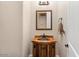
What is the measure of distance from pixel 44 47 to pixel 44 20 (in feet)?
1.26

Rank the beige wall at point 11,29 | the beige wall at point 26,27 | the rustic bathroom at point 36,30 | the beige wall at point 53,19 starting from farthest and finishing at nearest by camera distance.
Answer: the beige wall at point 53,19 < the beige wall at point 26,27 < the rustic bathroom at point 36,30 < the beige wall at point 11,29

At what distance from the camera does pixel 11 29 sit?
1984mm

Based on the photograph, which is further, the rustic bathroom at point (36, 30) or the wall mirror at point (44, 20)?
the wall mirror at point (44, 20)

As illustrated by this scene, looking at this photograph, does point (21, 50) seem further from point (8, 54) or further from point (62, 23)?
point (62, 23)

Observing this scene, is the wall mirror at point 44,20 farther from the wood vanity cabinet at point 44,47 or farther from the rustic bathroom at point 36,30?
the wood vanity cabinet at point 44,47

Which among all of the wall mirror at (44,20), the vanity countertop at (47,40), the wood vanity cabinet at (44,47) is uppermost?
the wall mirror at (44,20)

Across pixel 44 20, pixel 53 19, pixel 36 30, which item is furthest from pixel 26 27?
pixel 53 19

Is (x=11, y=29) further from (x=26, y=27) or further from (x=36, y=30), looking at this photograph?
(x=36, y=30)

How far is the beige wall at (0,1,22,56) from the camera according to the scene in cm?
186

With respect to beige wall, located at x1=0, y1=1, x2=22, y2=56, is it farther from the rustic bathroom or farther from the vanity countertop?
the vanity countertop

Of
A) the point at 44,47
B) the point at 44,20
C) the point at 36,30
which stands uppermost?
the point at 44,20

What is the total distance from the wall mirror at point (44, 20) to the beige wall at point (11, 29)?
13.8 inches

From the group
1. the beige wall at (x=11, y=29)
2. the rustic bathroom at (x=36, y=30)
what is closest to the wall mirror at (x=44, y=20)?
the rustic bathroom at (x=36, y=30)

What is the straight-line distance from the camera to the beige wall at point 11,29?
1.86m
